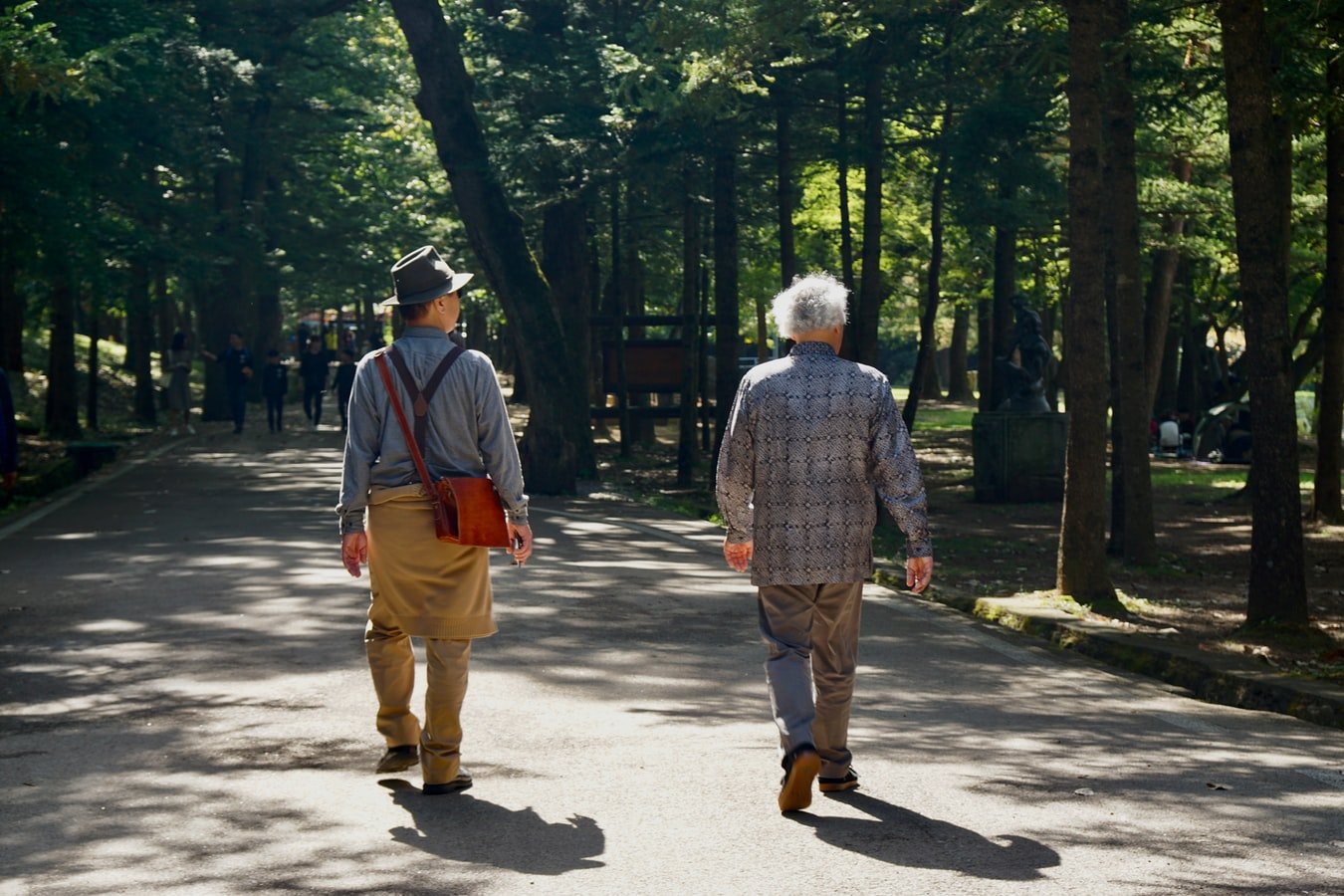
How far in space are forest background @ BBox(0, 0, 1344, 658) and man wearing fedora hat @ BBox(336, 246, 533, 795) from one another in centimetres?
647

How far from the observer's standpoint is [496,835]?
20.4 feet

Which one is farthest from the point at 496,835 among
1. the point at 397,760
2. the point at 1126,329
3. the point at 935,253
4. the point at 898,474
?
the point at 935,253

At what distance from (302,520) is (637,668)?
9.32 metres

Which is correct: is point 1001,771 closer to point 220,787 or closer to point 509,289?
point 220,787

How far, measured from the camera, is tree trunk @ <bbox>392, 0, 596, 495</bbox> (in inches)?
941

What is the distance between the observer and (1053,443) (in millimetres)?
23562

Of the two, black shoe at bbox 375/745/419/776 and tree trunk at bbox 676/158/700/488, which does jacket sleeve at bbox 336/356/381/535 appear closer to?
black shoe at bbox 375/745/419/776

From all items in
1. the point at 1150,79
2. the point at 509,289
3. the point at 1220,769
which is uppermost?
the point at 1150,79

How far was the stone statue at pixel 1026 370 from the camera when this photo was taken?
79.6 feet

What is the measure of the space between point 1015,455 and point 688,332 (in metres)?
6.67

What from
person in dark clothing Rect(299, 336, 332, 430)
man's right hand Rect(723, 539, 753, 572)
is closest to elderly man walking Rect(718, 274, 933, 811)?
man's right hand Rect(723, 539, 753, 572)

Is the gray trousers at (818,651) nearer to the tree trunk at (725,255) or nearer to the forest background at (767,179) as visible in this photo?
the forest background at (767,179)

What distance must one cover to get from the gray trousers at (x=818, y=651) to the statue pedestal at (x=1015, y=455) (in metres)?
16.7

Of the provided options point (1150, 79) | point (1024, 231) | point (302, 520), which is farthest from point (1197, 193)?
point (302, 520)
